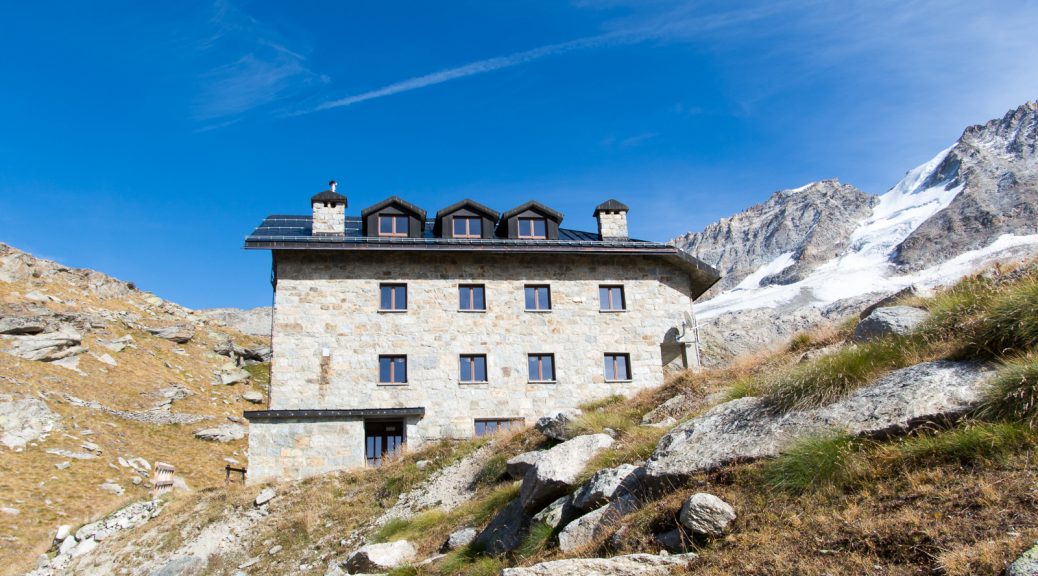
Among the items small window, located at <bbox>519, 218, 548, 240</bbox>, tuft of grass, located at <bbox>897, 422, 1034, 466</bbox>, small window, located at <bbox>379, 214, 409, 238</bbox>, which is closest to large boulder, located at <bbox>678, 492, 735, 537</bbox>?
tuft of grass, located at <bbox>897, 422, 1034, 466</bbox>

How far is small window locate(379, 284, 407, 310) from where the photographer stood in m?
28.1

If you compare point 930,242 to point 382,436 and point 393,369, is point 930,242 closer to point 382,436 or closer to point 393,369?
point 393,369

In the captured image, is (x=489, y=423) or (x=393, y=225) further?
(x=393, y=225)

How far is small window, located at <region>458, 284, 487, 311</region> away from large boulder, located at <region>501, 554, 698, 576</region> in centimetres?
2173

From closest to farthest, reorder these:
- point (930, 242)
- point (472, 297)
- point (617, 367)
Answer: point (472, 297) < point (617, 367) < point (930, 242)

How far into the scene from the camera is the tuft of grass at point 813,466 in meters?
7.04

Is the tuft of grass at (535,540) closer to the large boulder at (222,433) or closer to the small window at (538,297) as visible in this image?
the small window at (538,297)

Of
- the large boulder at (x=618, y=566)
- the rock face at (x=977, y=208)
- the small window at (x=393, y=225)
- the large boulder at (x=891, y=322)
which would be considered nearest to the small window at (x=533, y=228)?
the small window at (x=393, y=225)

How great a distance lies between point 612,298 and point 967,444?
916 inches

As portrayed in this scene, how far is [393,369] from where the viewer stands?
27.3 meters

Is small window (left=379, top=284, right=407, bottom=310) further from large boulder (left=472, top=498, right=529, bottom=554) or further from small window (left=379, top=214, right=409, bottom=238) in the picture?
large boulder (left=472, top=498, right=529, bottom=554)

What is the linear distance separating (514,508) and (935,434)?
5.91 m

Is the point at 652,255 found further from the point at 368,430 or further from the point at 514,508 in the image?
the point at 514,508

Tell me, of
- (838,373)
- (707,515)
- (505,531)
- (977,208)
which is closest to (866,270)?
(977,208)
